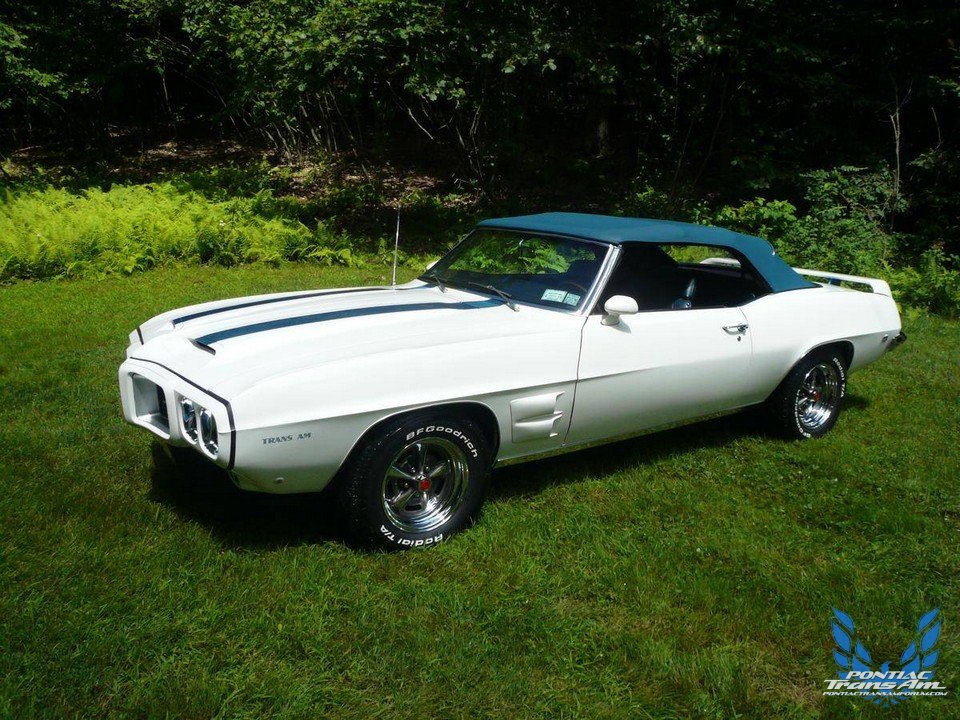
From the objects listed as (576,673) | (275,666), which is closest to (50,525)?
(275,666)

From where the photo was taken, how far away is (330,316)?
13.7 feet

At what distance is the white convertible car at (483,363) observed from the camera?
3.45m

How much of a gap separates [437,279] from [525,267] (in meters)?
0.59

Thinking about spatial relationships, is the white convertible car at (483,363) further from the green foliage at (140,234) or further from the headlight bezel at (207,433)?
the green foliage at (140,234)

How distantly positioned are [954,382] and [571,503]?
430 cm

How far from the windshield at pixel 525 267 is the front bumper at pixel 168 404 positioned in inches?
71.5

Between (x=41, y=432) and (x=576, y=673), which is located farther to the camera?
(x=41, y=432)

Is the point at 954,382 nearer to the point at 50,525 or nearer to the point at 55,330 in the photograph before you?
the point at 50,525

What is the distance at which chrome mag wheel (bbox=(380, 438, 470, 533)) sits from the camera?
12.3 ft

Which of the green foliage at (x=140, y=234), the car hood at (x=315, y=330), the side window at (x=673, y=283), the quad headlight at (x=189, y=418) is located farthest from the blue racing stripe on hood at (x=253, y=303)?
the green foliage at (x=140, y=234)

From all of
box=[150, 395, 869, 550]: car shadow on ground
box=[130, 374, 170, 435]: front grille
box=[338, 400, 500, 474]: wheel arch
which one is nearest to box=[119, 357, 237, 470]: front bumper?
box=[130, 374, 170, 435]: front grille

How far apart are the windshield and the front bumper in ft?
5.96

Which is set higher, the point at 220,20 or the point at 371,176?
the point at 220,20

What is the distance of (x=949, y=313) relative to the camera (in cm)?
977
